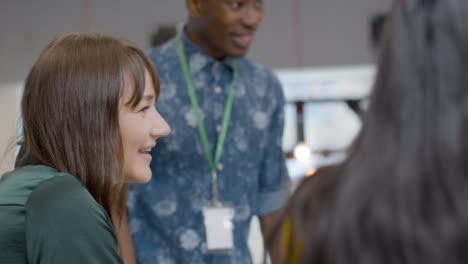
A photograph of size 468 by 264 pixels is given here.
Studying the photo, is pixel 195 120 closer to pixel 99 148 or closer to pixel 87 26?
pixel 99 148

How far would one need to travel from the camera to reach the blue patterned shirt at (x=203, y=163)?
167 centimetres

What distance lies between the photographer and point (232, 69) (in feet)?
5.95

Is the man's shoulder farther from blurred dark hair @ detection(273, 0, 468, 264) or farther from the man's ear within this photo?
blurred dark hair @ detection(273, 0, 468, 264)

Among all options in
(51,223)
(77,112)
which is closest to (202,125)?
(77,112)

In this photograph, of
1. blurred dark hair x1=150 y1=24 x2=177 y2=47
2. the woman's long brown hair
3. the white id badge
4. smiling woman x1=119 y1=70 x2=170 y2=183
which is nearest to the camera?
the woman's long brown hair

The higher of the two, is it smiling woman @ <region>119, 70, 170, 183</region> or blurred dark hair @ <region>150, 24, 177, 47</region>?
blurred dark hair @ <region>150, 24, 177, 47</region>

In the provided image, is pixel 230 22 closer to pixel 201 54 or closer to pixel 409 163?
pixel 201 54

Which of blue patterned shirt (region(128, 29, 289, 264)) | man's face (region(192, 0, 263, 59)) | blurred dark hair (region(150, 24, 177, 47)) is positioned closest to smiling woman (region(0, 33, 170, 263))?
blue patterned shirt (region(128, 29, 289, 264))

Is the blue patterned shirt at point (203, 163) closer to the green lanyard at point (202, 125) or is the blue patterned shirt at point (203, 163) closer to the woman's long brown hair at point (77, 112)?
the green lanyard at point (202, 125)

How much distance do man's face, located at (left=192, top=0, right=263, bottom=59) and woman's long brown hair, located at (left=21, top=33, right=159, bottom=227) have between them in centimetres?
60

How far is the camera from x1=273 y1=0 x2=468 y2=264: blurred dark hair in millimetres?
508

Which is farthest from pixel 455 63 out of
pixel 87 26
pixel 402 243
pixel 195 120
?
pixel 87 26

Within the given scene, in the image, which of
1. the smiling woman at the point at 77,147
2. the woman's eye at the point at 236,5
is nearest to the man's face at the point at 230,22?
the woman's eye at the point at 236,5

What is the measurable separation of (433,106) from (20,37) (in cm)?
385
